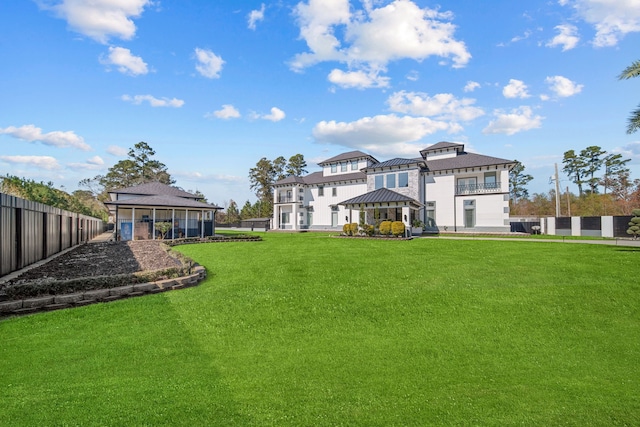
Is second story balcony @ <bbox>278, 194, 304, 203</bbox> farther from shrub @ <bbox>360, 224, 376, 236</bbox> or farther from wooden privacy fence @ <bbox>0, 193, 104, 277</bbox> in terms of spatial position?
wooden privacy fence @ <bbox>0, 193, 104, 277</bbox>

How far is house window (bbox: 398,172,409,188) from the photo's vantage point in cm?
2736

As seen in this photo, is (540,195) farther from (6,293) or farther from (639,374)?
(6,293)

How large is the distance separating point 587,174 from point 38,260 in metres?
57.7

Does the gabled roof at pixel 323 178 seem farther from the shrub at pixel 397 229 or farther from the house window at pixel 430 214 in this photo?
the shrub at pixel 397 229

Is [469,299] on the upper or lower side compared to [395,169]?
lower

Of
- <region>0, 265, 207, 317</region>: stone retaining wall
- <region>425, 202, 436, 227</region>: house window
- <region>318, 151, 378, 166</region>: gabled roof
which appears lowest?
<region>0, 265, 207, 317</region>: stone retaining wall

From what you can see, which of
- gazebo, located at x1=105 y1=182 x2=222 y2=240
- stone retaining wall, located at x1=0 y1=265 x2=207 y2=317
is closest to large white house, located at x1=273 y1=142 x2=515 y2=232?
gazebo, located at x1=105 y1=182 x2=222 y2=240

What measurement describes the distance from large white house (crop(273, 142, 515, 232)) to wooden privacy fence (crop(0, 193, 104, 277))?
715 inches

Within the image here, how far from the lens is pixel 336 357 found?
13.2ft

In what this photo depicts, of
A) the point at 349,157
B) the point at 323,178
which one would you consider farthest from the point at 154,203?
the point at 349,157

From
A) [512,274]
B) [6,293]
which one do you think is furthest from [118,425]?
[512,274]

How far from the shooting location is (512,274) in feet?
27.7

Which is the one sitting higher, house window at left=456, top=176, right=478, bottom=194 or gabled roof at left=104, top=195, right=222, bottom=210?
house window at left=456, top=176, right=478, bottom=194

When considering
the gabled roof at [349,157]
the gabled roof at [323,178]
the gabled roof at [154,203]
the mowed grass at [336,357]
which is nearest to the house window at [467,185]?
the gabled roof at [323,178]
